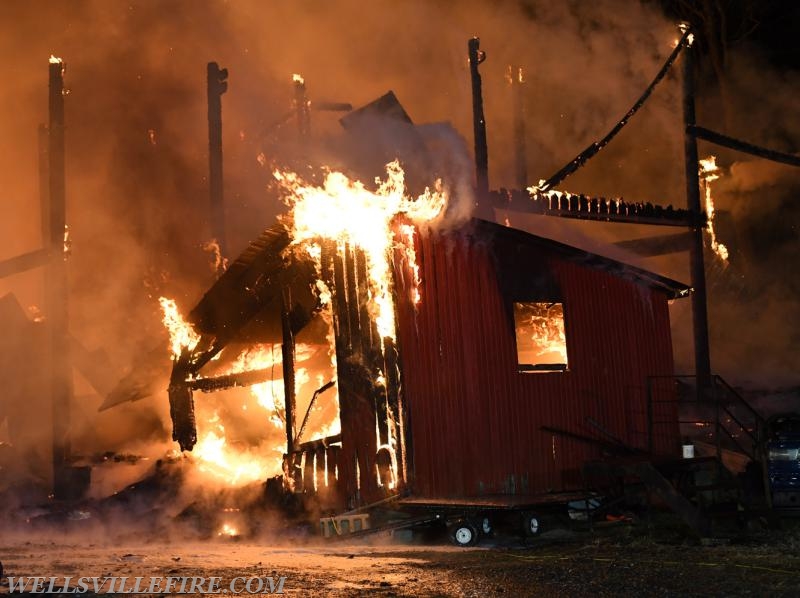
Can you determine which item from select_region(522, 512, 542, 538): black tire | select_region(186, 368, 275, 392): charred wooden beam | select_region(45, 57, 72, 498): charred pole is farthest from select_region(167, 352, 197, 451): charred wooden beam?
select_region(522, 512, 542, 538): black tire

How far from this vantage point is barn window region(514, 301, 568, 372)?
653 inches

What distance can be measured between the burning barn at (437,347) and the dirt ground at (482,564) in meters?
1.25

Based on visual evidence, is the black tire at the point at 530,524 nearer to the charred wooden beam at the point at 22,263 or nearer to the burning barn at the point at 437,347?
the burning barn at the point at 437,347

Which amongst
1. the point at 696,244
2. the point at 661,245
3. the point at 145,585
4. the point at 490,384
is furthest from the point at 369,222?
the point at 661,245

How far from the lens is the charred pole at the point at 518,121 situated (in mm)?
31234

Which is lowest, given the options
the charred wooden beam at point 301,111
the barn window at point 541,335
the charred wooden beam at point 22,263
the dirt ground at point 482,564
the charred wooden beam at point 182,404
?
the dirt ground at point 482,564

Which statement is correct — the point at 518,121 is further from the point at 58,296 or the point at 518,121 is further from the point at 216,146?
the point at 58,296

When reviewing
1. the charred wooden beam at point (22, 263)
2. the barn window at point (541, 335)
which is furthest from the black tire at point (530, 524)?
the charred wooden beam at point (22, 263)

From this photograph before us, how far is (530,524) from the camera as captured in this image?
46.9ft

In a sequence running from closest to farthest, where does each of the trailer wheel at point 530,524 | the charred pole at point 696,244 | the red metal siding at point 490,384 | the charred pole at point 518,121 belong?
1. the trailer wheel at point 530,524
2. the red metal siding at point 490,384
3. the charred pole at point 696,244
4. the charred pole at point 518,121

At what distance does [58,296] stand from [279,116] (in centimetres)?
1257

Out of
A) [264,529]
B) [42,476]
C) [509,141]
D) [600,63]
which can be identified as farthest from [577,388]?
[509,141]

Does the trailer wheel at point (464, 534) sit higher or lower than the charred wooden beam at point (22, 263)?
lower

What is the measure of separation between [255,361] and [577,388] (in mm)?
6672
